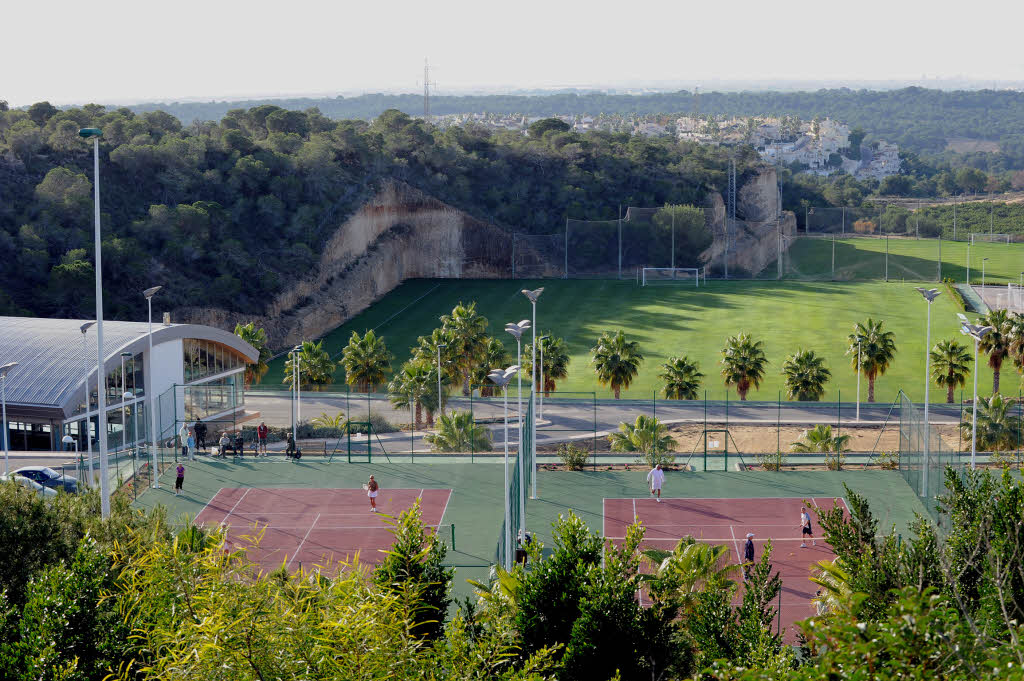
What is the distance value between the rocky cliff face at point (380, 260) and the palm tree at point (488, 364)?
2649 centimetres

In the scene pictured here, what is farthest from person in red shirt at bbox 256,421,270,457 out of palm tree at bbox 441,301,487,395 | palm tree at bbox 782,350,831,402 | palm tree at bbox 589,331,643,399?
palm tree at bbox 782,350,831,402

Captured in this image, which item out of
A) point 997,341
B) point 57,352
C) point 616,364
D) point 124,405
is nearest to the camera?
point 124,405

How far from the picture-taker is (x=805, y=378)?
48000 millimetres

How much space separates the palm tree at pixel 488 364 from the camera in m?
49.9

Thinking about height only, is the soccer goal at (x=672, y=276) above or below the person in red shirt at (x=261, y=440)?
above

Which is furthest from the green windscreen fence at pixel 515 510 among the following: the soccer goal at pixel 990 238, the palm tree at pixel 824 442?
the soccer goal at pixel 990 238

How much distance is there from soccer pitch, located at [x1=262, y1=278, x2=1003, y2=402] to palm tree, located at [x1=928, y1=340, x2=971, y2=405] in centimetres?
221

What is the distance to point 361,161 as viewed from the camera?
310 feet

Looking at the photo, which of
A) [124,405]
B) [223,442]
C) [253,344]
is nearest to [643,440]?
[223,442]

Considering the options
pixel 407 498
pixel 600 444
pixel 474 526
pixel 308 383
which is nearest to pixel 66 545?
pixel 474 526

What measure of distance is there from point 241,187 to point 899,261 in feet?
179

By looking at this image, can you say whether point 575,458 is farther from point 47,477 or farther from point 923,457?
point 47,477

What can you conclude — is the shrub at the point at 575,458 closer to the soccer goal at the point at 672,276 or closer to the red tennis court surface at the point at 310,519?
the red tennis court surface at the point at 310,519

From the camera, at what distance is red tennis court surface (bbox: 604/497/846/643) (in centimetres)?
2661
